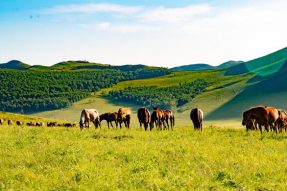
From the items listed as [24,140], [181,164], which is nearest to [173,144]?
[181,164]

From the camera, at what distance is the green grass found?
43.0 ft

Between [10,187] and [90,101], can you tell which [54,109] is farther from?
[10,187]

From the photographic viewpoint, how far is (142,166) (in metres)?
15.7

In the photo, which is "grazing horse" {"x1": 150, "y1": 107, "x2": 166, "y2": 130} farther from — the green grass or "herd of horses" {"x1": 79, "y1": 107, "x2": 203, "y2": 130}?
the green grass


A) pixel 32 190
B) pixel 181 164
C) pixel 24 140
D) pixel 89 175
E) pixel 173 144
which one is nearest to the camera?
pixel 32 190

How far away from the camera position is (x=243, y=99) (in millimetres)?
161250

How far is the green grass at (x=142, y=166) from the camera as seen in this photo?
1309 centimetres

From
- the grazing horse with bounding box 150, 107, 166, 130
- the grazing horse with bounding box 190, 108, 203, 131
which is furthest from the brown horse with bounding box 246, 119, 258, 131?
the grazing horse with bounding box 150, 107, 166, 130

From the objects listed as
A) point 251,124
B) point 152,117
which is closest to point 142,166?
point 251,124

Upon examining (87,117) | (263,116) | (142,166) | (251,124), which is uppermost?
(263,116)

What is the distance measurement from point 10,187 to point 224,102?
518ft

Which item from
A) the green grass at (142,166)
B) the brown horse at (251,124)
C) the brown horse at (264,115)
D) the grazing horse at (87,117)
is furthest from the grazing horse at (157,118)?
the green grass at (142,166)

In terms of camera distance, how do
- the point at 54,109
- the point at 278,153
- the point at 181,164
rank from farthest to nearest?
1. the point at 54,109
2. the point at 278,153
3. the point at 181,164

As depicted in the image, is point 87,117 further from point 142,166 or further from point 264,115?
point 142,166
